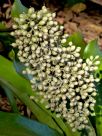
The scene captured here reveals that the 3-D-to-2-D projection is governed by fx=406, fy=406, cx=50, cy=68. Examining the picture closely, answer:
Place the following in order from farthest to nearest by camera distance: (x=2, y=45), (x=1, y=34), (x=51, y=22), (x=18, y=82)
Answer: (x=2, y=45)
(x=1, y=34)
(x=18, y=82)
(x=51, y=22)

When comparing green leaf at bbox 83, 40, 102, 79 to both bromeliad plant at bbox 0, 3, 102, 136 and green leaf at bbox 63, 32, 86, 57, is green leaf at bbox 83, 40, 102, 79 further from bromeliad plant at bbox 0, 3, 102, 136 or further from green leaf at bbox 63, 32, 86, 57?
bromeliad plant at bbox 0, 3, 102, 136

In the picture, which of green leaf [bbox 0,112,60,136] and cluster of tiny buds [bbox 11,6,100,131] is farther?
green leaf [bbox 0,112,60,136]

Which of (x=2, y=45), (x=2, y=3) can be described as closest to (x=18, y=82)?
(x=2, y=45)

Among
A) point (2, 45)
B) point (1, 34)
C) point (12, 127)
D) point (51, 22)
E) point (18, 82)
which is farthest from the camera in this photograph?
point (2, 45)

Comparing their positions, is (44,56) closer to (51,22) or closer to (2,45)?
(51,22)

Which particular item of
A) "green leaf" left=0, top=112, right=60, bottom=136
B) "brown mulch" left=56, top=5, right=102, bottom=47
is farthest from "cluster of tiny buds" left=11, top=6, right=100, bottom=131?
"brown mulch" left=56, top=5, right=102, bottom=47
